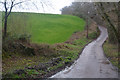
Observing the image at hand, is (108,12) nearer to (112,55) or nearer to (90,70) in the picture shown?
(112,55)

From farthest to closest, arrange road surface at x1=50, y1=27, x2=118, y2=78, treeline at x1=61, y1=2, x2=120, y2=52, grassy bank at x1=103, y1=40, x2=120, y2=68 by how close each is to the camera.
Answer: treeline at x1=61, y1=2, x2=120, y2=52
grassy bank at x1=103, y1=40, x2=120, y2=68
road surface at x1=50, y1=27, x2=118, y2=78

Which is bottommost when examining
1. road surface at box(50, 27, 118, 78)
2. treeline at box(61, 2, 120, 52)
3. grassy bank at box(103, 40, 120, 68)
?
road surface at box(50, 27, 118, 78)

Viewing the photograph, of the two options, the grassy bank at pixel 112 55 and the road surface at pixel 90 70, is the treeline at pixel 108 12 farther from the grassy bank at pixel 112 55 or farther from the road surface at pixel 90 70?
the road surface at pixel 90 70

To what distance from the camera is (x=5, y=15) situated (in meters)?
13.1

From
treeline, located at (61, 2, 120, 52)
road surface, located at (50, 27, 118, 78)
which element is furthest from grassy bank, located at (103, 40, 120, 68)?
treeline, located at (61, 2, 120, 52)

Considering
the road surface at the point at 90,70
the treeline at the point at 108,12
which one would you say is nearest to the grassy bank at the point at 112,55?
the road surface at the point at 90,70

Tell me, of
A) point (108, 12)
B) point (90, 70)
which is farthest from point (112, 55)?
point (90, 70)

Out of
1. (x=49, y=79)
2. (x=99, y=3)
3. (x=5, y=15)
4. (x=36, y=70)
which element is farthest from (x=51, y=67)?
(x=99, y=3)

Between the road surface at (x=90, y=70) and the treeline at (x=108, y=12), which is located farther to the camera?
the treeline at (x=108, y=12)

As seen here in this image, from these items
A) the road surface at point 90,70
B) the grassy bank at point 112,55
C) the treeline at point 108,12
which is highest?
the treeline at point 108,12

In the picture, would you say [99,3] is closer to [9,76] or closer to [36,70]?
[36,70]

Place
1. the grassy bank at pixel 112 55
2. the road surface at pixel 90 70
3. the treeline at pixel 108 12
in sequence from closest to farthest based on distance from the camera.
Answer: the road surface at pixel 90 70, the grassy bank at pixel 112 55, the treeline at pixel 108 12

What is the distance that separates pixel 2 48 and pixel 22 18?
413cm

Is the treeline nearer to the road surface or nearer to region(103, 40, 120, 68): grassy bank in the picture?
region(103, 40, 120, 68): grassy bank
